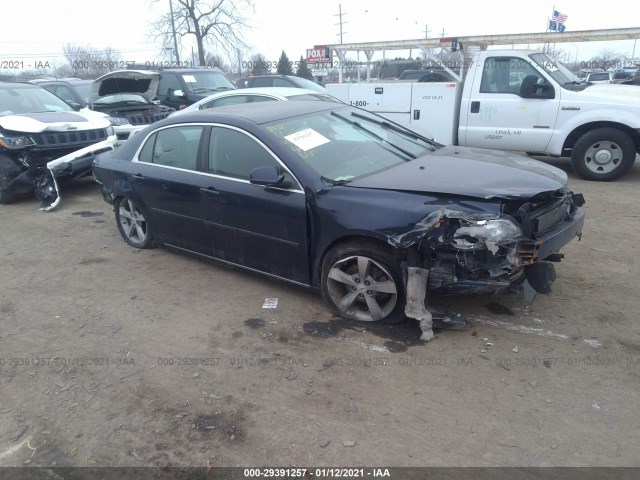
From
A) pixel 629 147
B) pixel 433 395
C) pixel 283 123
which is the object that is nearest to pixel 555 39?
pixel 629 147

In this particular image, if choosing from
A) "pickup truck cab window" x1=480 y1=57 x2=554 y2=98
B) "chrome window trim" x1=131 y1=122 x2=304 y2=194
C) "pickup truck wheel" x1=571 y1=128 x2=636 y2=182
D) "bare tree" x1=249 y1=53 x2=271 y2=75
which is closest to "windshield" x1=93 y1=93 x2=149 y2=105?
"chrome window trim" x1=131 y1=122 x2=304 y2=194

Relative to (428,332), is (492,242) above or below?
above

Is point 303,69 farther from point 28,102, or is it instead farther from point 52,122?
point 52,122

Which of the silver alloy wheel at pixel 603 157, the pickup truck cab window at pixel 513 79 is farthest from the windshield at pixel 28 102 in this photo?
the silver alloy wheel at pixel 603 157

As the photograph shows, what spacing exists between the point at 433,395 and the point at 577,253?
280 centimetres

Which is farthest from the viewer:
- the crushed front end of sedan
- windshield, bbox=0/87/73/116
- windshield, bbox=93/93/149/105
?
windshield, bbox=93/93/149/105

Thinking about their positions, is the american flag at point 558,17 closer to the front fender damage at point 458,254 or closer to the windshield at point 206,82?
the windshield at point 206,82

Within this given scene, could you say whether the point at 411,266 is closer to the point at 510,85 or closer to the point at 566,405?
the point at 566,405

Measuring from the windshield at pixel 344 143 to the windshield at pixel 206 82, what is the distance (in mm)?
7484

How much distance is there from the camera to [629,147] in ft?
24.1

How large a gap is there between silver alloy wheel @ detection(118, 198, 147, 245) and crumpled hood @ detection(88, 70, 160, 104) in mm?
6214

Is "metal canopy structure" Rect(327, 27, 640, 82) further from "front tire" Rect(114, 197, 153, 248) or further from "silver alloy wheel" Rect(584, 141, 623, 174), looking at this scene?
"front tire" Rect(114, 197, 153, 248)

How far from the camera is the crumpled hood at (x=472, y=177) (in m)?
3.41

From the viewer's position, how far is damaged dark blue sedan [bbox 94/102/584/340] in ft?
11.0
